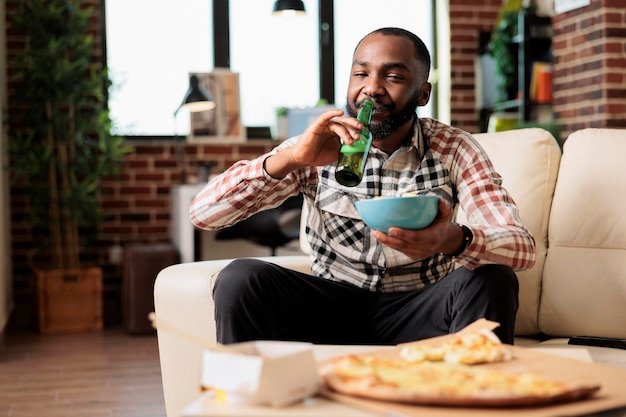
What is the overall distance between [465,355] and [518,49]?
389 centimetres

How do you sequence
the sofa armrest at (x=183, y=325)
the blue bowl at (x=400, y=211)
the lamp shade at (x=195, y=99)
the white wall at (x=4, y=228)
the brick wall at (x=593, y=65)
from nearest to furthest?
the blue bowl at (x=400, y=211)
the sofa armrest at (x=183, y=325)
the brick wall at (x=593, y=65)
the white wall at (x=4, y=228)
the lamp shade at (x=195, y=99)

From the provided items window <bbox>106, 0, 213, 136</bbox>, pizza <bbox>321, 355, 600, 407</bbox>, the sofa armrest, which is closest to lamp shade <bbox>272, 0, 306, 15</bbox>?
window <bbox>106, 0, 213, 136</bbox>

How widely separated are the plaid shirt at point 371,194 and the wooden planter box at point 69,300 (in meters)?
2.42

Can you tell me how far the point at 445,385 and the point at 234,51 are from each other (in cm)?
427

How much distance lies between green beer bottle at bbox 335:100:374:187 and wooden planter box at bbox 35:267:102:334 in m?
2.79

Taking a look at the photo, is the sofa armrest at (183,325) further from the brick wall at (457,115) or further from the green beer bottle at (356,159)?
the brick wall at (457,115)

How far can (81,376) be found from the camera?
10.8 feet

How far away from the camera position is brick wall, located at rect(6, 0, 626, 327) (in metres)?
4.00

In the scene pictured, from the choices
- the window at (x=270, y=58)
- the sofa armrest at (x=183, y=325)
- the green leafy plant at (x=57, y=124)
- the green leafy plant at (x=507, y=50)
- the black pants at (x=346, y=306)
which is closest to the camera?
the black pants at (x=346, y=306)

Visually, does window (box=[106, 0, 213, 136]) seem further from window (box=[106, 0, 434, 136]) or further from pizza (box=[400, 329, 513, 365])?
pizza (box=[400, 329, 513, 365])

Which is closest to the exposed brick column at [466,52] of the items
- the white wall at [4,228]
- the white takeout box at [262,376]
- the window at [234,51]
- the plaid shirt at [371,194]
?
the window at [234,51]

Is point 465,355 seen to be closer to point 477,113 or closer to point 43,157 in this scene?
point 43,157

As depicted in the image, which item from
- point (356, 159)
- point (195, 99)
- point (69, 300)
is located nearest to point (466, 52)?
point (195, 99)

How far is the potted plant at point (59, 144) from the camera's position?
4.26 metres
